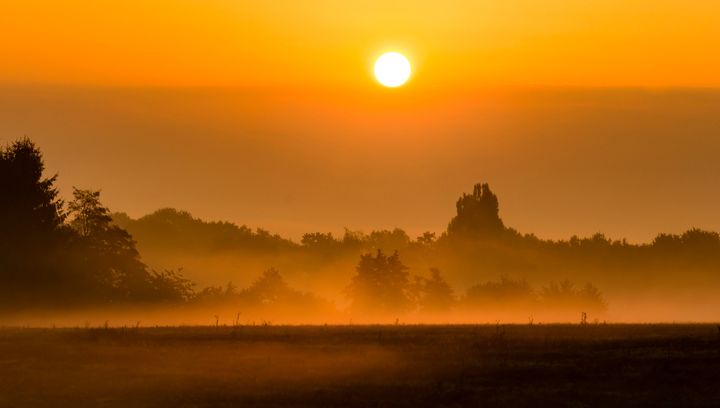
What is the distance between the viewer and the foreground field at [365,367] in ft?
179

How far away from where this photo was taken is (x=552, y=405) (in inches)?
2057

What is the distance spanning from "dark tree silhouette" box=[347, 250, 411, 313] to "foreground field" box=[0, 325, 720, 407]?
8306 cm

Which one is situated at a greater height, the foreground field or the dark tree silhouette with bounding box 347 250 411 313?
the dark tree silhouette with bounding box 347 250 411 313

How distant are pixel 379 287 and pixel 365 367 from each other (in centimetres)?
9886

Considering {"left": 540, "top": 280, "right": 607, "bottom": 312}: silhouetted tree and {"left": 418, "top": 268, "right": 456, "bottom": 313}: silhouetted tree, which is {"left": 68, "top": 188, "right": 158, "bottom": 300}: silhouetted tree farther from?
{"left": 540, "top": 280, "right": 607, "bottom": 312}: silhouetted tree

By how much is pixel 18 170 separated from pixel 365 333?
52.9m

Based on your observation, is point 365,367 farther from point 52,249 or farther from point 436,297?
point 436,297

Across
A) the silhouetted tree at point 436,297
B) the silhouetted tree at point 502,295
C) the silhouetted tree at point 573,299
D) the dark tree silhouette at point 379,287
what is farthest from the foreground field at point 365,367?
the silhouetted tree at point 502,295

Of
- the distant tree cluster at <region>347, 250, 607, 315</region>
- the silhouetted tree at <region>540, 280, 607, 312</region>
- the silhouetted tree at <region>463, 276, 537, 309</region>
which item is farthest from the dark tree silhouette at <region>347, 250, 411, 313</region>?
the silhouetted tree at <region>540, 280, 607, 312</region>

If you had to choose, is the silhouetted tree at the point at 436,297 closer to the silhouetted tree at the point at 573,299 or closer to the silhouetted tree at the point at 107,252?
the silhouetted tree at the point at 573,299

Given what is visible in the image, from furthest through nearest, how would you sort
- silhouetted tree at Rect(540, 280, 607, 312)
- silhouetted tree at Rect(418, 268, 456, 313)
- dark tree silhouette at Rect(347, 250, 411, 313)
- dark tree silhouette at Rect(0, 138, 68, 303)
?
silhouetted tree at Rect(540, 280, 607, 312) < silhouetted tree at Rect(418, 268, 456, 313) < dark tree silhouette at Rect(347, 250, 411, 313) < dark tree silhouette at Rect(0, 138, 68, 303)

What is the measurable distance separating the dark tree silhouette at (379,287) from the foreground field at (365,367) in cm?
8306

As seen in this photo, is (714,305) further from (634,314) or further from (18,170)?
(18,170)

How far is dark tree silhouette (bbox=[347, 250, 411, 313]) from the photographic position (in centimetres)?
15962
